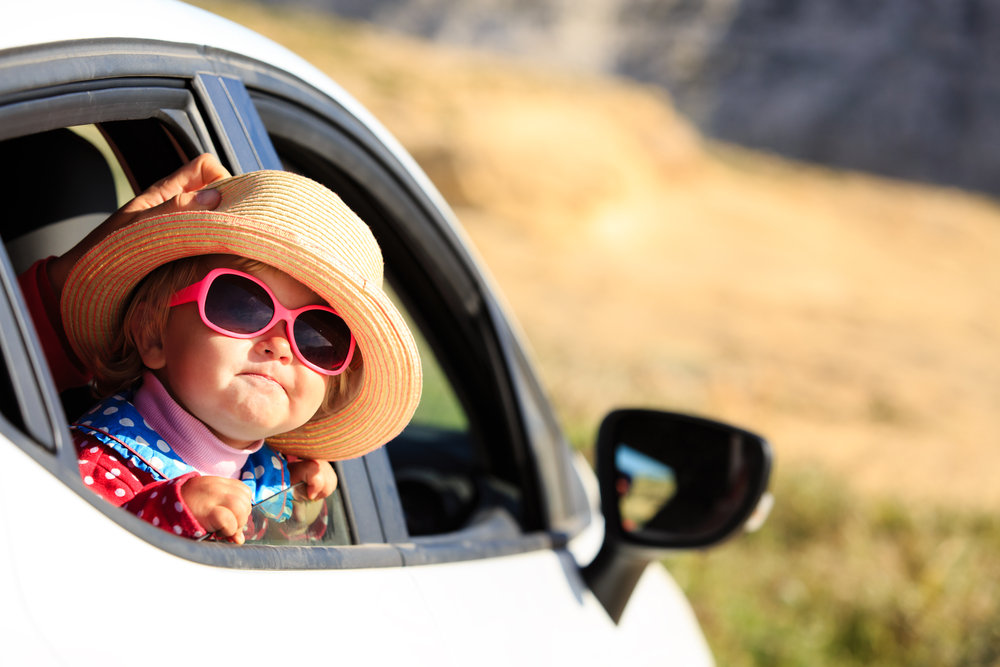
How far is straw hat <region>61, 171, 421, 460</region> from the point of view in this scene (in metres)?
1.06

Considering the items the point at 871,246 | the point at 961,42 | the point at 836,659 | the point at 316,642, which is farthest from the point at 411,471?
the point at 961,42

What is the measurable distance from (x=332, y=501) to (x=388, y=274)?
0.78m

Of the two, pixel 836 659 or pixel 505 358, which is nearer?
pixel 505 358

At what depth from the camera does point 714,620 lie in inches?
181

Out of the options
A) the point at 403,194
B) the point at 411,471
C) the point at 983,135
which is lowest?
the point at 983,135

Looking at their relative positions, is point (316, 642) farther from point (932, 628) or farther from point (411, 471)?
point (932, 628)

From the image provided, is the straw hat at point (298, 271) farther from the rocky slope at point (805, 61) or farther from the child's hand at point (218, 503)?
the rocky slope at point (805, 61)

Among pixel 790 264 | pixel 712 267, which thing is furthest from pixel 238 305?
pixel 790 264

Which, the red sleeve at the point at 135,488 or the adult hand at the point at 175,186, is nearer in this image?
the red sleeve at the point at 135,488

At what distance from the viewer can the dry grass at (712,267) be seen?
37.6 feet

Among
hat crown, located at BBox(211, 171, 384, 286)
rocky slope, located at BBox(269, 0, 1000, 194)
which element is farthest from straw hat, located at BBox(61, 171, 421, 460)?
rocky slope, located at BBox(269, 0, 1000, 194)

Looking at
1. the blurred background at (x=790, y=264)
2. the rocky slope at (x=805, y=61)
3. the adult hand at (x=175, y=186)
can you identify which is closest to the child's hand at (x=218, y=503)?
the adult hand at (x=175, y=186)

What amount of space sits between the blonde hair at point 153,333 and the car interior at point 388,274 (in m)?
0.11

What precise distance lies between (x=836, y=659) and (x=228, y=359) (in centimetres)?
433
